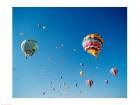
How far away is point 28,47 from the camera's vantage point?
2100 millimetres

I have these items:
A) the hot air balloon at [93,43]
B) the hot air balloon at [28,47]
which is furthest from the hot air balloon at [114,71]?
the hot air balloon at [28,47]

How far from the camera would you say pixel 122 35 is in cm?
212

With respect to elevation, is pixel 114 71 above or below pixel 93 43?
below

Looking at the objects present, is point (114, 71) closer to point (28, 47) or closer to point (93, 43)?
point (93, 43)

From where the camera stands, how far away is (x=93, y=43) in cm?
212

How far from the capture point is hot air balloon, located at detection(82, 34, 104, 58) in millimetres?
2109

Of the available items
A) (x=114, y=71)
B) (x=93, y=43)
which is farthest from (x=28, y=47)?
(x=114, y=71)

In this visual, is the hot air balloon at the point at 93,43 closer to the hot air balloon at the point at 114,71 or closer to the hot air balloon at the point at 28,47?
the hot air balloon at the point at 114,71

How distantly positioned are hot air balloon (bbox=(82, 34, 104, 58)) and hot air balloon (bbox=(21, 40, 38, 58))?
1.27ft

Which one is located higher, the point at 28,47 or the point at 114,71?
the point at 28,47

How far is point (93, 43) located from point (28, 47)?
504 millimetres
